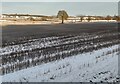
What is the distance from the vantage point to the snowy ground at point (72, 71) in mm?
14672

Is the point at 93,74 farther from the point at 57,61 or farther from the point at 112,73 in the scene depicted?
the point at 57,61

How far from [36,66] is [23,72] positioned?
1.72 m

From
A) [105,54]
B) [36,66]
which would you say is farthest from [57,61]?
[105,54]

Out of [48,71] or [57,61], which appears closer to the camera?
[48,71]

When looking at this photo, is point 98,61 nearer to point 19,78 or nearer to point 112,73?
point 112,73

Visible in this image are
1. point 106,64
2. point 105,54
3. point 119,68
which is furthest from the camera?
point 105,54

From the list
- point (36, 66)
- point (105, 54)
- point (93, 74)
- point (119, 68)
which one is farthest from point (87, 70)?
point (105, 54)

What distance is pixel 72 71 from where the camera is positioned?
16328 mm

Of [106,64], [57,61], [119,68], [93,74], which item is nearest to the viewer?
[93,74]

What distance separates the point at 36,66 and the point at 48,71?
5.72 ft

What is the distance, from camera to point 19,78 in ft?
49.0

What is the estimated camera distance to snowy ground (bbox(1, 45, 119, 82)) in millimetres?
14672

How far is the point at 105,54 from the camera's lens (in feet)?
74.2

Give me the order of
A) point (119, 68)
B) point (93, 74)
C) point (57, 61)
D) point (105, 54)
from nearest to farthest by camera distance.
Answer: point (93, 74)
point (119, 68)
point (57, 61)
point (105, 54)
